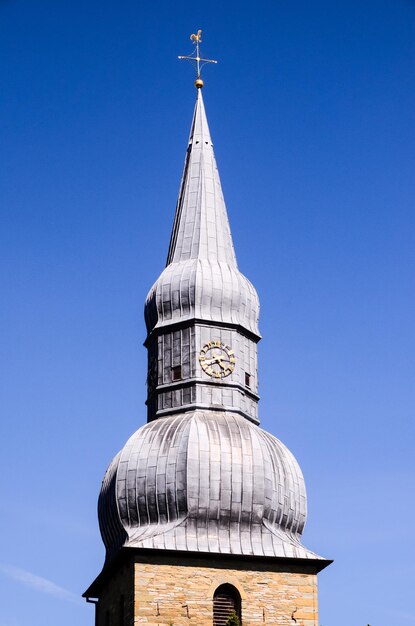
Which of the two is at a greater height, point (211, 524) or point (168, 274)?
point (168, 274)

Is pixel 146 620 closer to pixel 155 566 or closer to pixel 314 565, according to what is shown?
pixel 155 566

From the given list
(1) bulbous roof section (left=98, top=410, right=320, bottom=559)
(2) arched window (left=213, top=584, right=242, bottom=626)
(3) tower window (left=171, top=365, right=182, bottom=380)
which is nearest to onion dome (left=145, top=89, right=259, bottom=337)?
(3) tower window (left=171, top=365, right=182, bottom=380)

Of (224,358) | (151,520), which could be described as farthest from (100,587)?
(224,358)

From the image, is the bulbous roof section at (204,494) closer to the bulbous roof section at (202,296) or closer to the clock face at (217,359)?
the clock face at (217,359)

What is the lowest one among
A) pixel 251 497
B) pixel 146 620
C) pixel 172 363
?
pixel 146 620

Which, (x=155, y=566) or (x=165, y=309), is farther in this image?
(x=165, y=309)

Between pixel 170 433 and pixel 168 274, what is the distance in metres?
5.86

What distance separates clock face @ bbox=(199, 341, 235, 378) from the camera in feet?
194

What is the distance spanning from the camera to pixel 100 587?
59.2 m

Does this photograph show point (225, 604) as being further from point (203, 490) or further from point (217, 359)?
point (217, 359)

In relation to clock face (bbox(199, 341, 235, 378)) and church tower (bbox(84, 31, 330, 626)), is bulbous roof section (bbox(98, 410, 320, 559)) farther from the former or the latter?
clock face (bbox(199, 341, 235, 378))

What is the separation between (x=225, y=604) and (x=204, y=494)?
315cm

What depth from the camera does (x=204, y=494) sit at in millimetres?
56000

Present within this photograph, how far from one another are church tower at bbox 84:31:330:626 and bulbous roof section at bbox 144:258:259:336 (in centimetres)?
4
